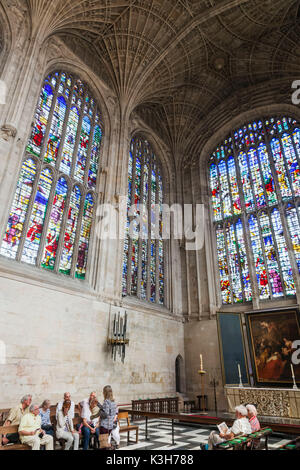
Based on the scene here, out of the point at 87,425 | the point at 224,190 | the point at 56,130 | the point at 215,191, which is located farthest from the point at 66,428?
the point at 215,191

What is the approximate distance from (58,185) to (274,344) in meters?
10.4

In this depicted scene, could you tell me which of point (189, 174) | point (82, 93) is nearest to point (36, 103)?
point (82, 93)

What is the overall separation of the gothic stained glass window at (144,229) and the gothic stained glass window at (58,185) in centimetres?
243

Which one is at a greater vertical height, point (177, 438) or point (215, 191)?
point (215, 191)

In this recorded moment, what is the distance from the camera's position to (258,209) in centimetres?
1491

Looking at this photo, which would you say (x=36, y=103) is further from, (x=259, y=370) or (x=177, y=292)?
(x=259, y=370)

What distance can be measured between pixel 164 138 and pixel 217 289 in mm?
10157

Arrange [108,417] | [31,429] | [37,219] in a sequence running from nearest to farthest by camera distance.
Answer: [31,429] → [108,417] → [37,219]

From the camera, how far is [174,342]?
14.0 m

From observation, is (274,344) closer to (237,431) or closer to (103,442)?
(237,431)

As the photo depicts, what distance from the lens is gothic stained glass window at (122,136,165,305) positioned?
13.5 m

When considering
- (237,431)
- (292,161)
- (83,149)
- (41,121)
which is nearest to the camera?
(237,431)

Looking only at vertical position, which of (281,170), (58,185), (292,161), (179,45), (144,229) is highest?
(179,45)

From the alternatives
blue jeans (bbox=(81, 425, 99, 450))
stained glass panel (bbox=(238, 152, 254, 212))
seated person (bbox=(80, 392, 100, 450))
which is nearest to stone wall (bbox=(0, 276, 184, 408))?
seated person (bbox=(80, 392, 100, 450))
